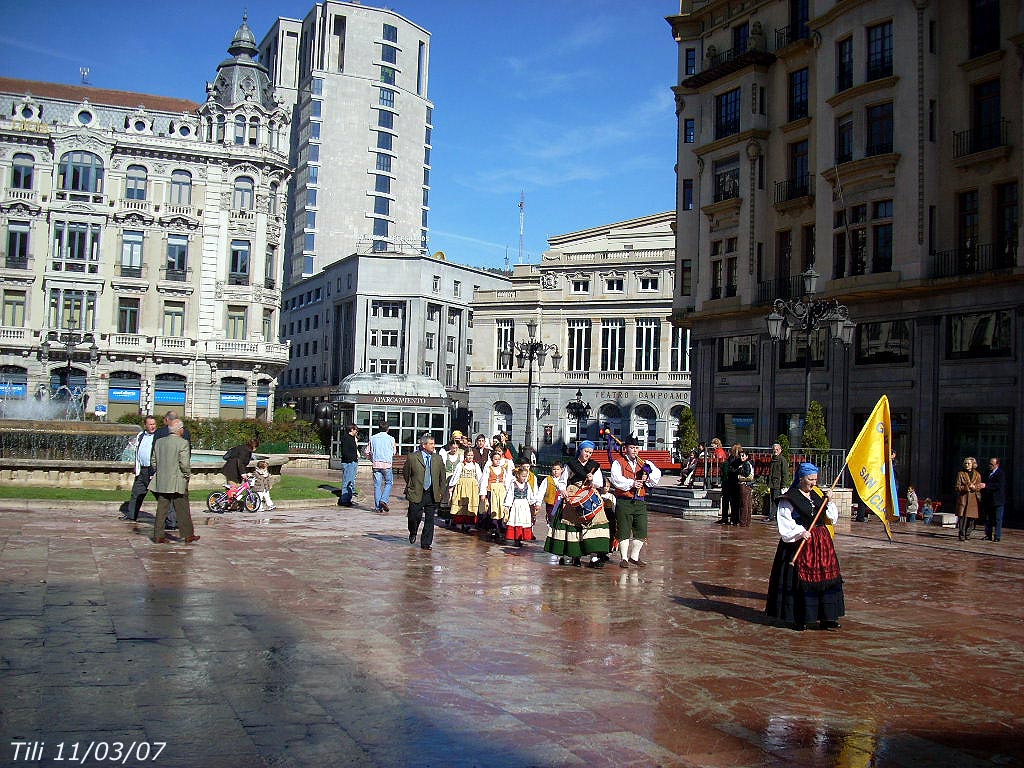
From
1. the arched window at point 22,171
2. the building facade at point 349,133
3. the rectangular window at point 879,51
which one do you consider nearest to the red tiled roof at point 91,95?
the arched window at point 22,171

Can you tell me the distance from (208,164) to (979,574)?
5271 cm

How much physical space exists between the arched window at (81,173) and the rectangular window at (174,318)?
7.89 metres

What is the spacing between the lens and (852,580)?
13883 mm

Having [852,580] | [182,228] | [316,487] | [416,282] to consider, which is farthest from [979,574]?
[416,282]

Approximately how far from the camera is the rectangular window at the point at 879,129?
29.8m

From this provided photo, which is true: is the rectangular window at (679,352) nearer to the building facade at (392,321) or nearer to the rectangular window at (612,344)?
the rectangular window at (612,344)

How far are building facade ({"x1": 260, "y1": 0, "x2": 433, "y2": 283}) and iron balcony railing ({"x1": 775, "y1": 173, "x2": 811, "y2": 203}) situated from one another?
55594mm

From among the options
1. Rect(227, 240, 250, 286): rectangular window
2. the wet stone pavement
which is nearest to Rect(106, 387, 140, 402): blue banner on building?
Rect(227, 240, 250, 286): rectangular window

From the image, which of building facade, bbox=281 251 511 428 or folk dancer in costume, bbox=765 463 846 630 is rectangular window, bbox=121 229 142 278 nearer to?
building facade, bbox=281 251 511 428

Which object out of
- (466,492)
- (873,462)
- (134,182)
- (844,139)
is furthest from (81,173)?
(873,462)

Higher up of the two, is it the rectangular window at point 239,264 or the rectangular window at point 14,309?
the rectangular window at point 239,264

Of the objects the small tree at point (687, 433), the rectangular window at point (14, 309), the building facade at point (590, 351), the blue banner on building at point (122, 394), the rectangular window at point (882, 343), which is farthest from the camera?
the building facade at point (590, 351)

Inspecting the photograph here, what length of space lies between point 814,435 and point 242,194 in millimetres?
44182

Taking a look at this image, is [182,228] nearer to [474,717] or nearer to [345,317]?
[345,317]
